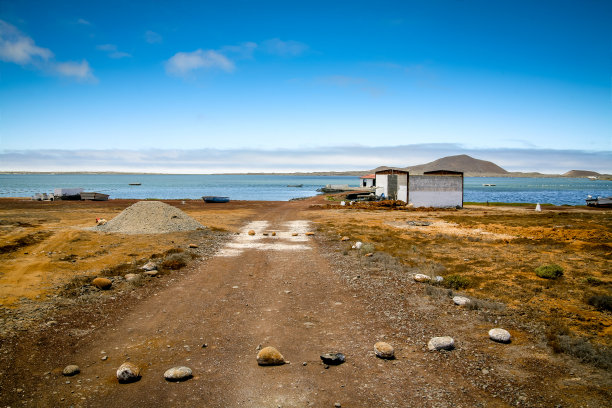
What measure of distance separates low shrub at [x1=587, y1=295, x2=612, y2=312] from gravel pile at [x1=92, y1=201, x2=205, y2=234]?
72.0 feet

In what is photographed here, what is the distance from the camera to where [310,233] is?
78.9 ft

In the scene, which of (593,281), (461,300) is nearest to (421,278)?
(461,300)

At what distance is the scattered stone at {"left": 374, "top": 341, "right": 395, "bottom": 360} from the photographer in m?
7.18

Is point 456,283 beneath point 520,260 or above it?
above

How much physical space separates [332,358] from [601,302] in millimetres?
8600

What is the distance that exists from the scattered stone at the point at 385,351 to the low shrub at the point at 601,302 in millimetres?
7201

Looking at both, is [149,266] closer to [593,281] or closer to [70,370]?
[70,370]

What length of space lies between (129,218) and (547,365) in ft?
80.1

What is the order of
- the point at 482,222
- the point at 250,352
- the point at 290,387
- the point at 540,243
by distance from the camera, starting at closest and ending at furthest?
the point at 290,387 → the point at 250,352 → the point at 540,243 → the point at 482,222

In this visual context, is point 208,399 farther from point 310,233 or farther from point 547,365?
point 310,233

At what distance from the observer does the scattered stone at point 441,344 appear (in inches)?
298

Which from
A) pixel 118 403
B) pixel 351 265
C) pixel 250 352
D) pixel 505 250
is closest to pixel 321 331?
pixel 250 352

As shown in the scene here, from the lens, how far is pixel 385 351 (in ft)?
23.5

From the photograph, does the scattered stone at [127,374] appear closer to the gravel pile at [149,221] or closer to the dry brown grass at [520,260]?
the dry brown grass at [520,260]
